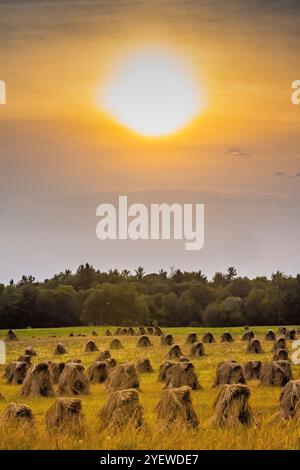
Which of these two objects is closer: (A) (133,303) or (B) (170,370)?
(B) (170,370)

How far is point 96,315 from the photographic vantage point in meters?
79.4

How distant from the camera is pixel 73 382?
98.3 feet

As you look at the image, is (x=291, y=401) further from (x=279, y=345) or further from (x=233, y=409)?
(x=279, y=345)

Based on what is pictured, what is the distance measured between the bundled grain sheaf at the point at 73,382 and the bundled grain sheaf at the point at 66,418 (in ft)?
35.3

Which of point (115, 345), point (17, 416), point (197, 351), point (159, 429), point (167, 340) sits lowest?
point (159, 429)

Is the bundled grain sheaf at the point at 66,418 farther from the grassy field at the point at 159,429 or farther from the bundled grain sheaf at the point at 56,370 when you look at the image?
the bundled grain sheaf at the point at 56,370

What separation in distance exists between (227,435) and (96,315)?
207 ft

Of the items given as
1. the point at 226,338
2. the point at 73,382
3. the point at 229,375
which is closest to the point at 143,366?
the point at 229,375

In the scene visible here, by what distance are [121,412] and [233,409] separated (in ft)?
8.85

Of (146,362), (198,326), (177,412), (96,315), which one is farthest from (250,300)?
(177,412)

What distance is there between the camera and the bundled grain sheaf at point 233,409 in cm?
1919

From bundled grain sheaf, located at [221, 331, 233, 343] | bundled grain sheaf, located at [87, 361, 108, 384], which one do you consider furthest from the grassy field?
bundled grain sheaf, located at [221, 331, 233, 343]
